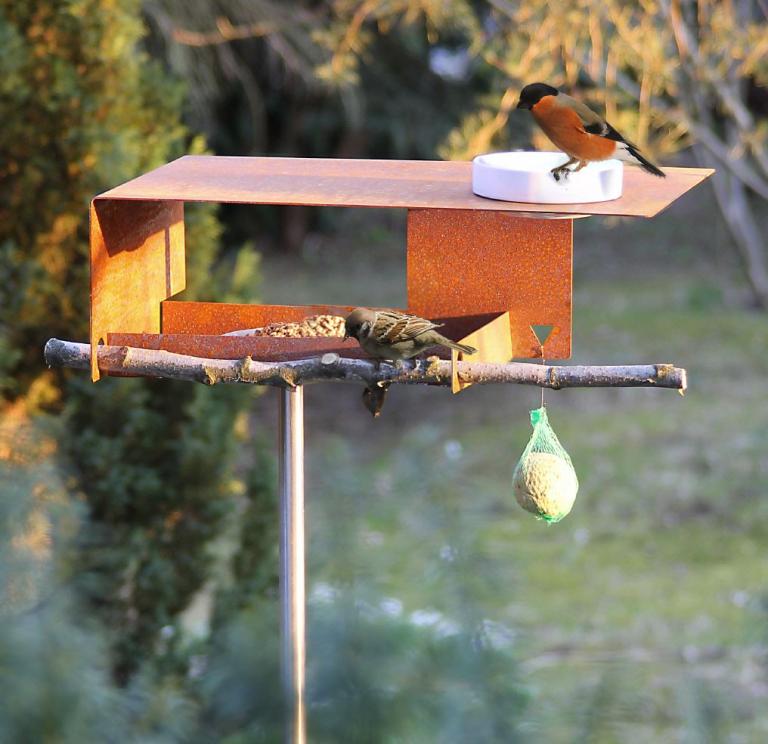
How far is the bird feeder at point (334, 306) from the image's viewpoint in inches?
76.1

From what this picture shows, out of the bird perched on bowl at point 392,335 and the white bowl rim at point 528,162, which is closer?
the bird perched on bowl at point 392,335

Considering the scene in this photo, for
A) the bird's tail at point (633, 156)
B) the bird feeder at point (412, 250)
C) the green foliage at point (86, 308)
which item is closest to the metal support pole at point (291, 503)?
the bird feeder at point (412, 250)

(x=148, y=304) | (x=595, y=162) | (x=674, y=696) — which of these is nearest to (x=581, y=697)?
(x=674, y=696)

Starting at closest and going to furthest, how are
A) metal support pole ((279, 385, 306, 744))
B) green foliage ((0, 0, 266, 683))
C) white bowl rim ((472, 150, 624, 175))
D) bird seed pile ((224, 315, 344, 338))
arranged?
1. metal support pole ((279, 385, 306, 744))
2. white bowl rim ((472, 150, 624, 175))
3. bird seed pile ((224, 315, 344, 338))
4. green foliage ((0, 0, 266, 683))

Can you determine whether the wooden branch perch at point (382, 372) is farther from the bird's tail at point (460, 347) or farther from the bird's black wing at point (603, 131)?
the bird's black wing at point (603, 131)

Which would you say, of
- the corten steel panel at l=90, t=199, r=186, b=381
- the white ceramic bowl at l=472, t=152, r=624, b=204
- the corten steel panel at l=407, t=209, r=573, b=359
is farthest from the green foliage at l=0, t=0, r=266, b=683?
the white ceramic bowl at l=472, t=152, r=624, b=204

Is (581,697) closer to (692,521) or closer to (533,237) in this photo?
(533,237)

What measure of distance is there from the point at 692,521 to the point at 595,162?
393cm

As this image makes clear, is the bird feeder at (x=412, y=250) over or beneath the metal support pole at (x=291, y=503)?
over

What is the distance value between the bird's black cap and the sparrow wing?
0.51 meters

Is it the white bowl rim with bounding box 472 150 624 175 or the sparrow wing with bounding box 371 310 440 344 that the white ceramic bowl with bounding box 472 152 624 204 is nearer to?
the white bowl rim with bounding box 472 150 624 175

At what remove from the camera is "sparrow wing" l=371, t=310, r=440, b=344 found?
1.76 metres

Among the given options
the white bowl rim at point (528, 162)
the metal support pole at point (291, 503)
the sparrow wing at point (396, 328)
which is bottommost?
the metal support pole at point (291, 503)

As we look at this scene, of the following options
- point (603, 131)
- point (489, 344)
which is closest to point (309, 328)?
point (489, 344)
